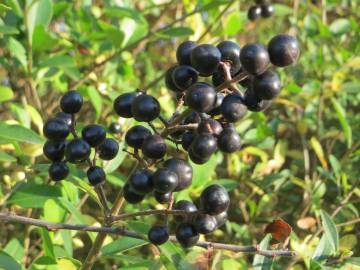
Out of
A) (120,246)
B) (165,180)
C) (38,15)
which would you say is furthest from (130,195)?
(38,15)

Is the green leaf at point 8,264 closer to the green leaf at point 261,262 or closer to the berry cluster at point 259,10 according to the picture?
the green leaf at point 261,262

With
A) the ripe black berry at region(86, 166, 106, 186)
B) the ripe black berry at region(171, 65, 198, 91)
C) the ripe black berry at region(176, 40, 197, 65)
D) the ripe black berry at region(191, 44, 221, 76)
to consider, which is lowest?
the ripe black berry at region(86, 166, 106, 186)

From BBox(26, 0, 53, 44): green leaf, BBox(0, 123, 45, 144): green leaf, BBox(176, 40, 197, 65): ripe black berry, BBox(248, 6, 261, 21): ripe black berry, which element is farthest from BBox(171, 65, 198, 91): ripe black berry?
BBox(248, 6, 261, 21): ripe black berry

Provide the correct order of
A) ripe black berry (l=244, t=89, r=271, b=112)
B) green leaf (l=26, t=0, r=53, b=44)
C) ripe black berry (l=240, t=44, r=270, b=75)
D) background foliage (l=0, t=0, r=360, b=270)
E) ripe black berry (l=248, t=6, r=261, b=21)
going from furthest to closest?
ripe black berry (l=248, t=6, r=261, b=21)
green leaf (l=26, t=0, r=53, b=44)
background foliage (l=0, t=0, r=360, b=270)
ripe black berry (l=244, t=89, r=271, b=112)
ripe black berry (l=240, t=44, r=270, b=75)

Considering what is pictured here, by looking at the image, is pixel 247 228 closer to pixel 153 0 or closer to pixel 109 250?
pixel 109 250

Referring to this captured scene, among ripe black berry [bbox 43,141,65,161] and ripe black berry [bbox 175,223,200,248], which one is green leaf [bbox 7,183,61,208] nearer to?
ripe black berry [bbox 43,141,65,161]

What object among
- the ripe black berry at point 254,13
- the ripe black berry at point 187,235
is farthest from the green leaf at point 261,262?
the ripe black berry at point 254,13

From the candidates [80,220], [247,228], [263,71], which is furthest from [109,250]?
[247,228]
